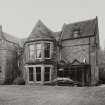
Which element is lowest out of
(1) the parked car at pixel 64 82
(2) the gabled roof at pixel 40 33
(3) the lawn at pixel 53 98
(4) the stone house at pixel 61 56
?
(1) the parked car at pixel 64 82

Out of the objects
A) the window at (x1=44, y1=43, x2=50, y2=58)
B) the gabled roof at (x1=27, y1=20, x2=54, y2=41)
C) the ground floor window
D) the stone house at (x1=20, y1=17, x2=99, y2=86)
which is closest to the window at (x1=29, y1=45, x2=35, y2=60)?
the stone house at (x1=20, y1=17, x2=99, y2=86)

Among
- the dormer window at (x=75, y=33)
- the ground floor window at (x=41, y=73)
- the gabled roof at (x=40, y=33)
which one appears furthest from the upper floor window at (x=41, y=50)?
the dormer window at (x=75, y=33)

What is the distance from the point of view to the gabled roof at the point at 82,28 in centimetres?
2840

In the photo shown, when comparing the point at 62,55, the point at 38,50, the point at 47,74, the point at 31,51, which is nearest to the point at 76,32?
the point at 62,55

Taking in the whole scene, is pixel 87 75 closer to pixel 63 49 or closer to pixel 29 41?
pixel 63 49

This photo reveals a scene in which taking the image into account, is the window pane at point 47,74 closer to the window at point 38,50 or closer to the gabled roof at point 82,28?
the window at point 38,50

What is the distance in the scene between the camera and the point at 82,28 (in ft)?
98.0

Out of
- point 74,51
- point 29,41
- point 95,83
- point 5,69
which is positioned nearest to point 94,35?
point 74,51

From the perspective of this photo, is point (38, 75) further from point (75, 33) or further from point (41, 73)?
point (75, 33)

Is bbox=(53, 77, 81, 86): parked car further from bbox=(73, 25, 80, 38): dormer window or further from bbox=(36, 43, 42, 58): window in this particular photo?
bbox=(73, 25, 80, 38): dormer window

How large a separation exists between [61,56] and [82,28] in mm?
6879

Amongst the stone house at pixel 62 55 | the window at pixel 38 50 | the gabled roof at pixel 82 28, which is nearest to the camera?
the stone house at pixel 62 55

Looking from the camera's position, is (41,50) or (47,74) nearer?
(47,74)

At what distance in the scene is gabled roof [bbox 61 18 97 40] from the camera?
28402 mm
